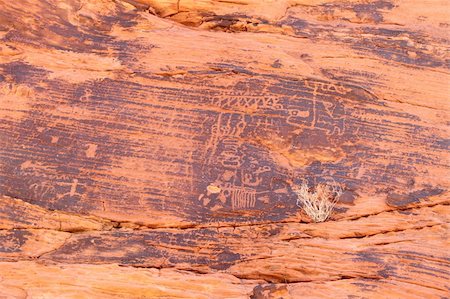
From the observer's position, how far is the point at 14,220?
5250 mm

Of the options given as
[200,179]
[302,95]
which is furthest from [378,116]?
[200,179]

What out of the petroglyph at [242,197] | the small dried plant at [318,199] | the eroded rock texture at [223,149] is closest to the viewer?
the eroded rock texture at [223,149]

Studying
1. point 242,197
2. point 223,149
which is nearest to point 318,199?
point 242,197

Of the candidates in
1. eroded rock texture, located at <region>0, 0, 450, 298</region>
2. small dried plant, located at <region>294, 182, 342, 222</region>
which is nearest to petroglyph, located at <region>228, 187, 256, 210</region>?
eroded rock texture, located at <region>0, 0, 450, 298</region>

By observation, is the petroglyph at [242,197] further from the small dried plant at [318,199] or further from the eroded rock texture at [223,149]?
the small dried plant at [318,199]

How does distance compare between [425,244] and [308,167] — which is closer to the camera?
[425,244]

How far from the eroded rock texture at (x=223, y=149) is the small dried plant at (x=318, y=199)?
3.2 inches

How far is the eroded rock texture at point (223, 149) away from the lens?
195 inches

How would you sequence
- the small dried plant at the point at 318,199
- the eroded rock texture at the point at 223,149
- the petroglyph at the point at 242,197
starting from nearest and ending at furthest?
the eroded rock texture at the point at 223,149 < the small dried plant at the point at 318,199 < the petroglyph at the point at 242,197

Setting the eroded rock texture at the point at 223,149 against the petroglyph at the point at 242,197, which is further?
the petroglyph at the point at 242,197

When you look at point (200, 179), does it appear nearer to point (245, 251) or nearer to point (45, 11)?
point (245, 251)

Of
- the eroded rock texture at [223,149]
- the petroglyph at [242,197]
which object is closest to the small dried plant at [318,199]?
the eroded rock texture at [223,149]

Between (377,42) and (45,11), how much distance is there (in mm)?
4015

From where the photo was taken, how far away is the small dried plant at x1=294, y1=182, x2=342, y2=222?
5.21m
